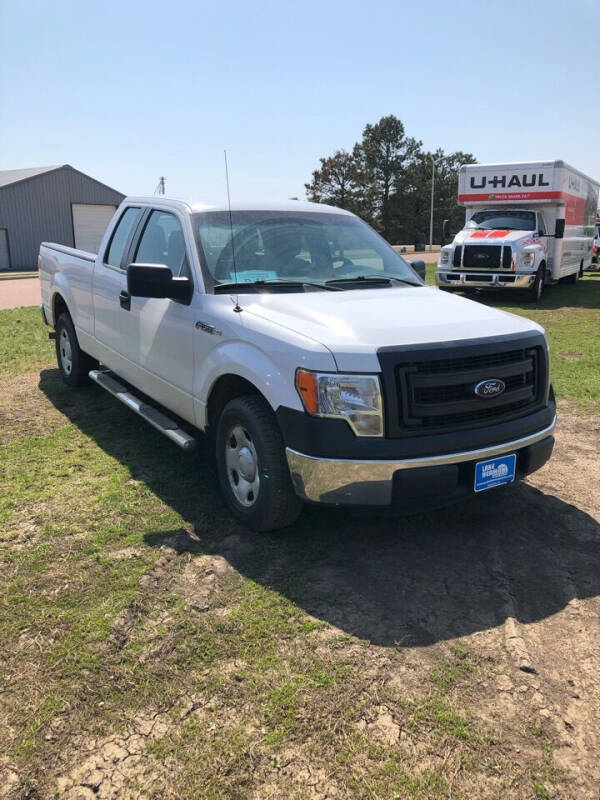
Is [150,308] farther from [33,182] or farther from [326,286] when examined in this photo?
[33,182]

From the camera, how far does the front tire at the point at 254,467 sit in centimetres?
351

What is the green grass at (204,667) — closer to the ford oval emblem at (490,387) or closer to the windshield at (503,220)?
the ford oval emblem at (490,387)

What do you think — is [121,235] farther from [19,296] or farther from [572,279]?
[572,279]

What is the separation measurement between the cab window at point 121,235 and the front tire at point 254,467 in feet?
7.48

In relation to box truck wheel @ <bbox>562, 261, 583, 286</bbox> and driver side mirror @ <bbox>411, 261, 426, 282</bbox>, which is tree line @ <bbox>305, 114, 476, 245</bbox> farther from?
driver side mirror @ <bbox>411, 261, 426, 282</bbox>

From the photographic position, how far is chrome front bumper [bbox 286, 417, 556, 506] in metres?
3.22

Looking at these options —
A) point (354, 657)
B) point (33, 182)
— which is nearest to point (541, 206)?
point (354, 657)

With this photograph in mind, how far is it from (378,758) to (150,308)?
338 centimetres

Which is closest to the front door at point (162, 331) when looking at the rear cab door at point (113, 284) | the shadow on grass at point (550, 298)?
the rear cab door at point (113, 284)

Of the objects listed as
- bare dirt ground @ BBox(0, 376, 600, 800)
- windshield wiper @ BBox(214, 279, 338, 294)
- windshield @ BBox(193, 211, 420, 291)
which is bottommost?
bare dirt ground @ BBox(0, 376, 600, 800)

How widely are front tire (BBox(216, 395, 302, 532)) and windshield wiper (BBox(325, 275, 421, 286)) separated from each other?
1133 mm

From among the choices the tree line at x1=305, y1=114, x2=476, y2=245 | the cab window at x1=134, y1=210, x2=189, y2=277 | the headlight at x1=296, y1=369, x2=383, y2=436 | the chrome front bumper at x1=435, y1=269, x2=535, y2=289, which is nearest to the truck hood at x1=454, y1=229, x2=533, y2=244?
the chrome front bumper at x1=435, y1=269, x2=535, y2=289

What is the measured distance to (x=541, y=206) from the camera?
16469 millimetres

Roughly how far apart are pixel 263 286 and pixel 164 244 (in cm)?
107
